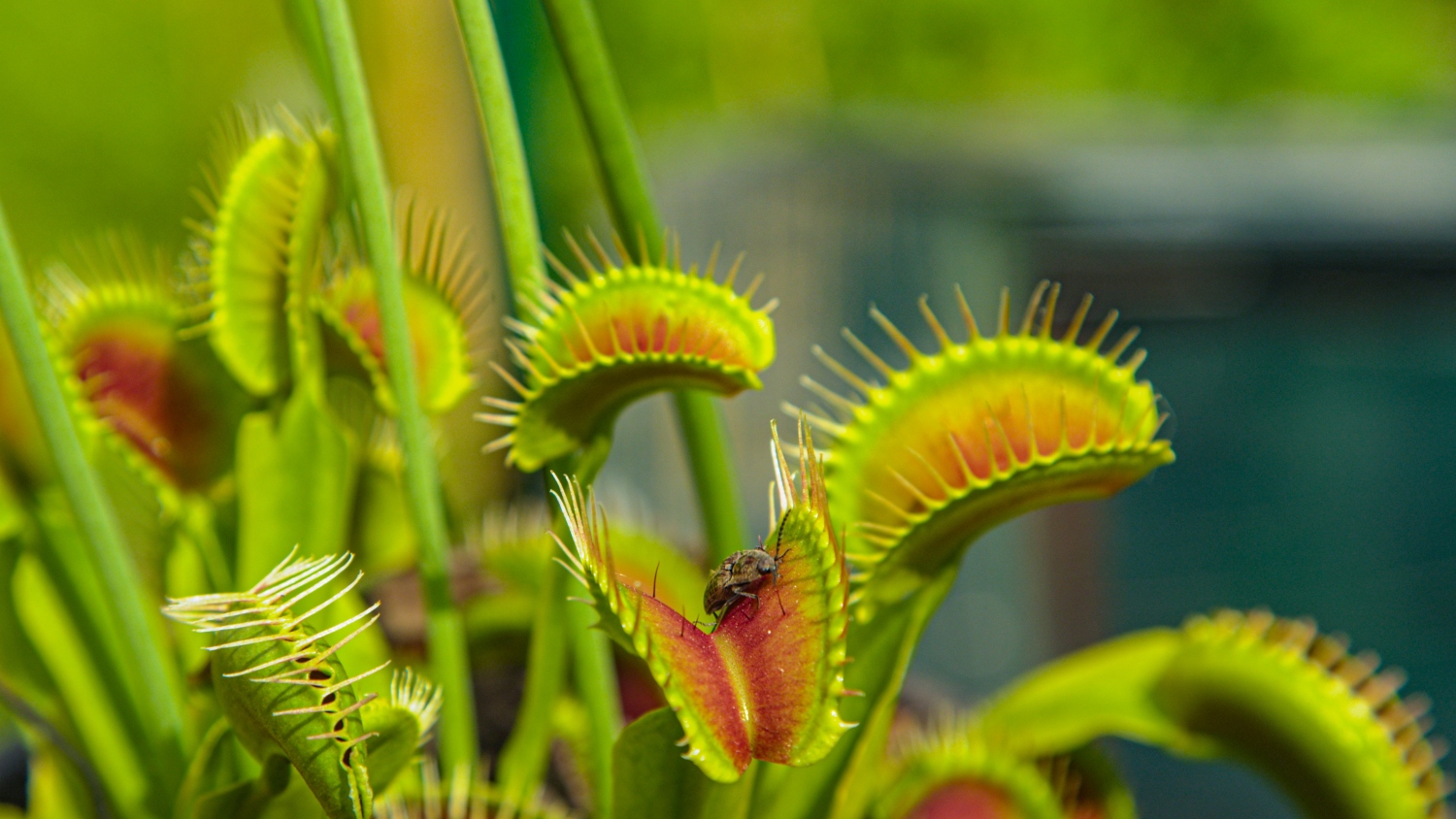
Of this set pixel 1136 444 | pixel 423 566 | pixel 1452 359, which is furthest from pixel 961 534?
pixel 1452 359

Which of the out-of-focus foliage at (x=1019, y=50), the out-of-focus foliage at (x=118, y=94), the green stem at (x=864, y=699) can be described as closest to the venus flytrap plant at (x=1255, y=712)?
the green stem at (x=864, y=699)

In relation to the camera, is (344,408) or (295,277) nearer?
(295,277)

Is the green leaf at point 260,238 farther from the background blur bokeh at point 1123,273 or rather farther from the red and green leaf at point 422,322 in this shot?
the background blur bokeh at point 1123,273

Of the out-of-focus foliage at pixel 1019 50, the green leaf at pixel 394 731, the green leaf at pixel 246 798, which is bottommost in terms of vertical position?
the green leaf at pixel 246 798

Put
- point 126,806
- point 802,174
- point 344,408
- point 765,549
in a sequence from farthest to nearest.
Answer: point 802,174
point 344,408
point 126,806
point 765,549

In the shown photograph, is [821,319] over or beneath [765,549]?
over

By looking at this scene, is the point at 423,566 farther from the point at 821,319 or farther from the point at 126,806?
the point at 821,319
